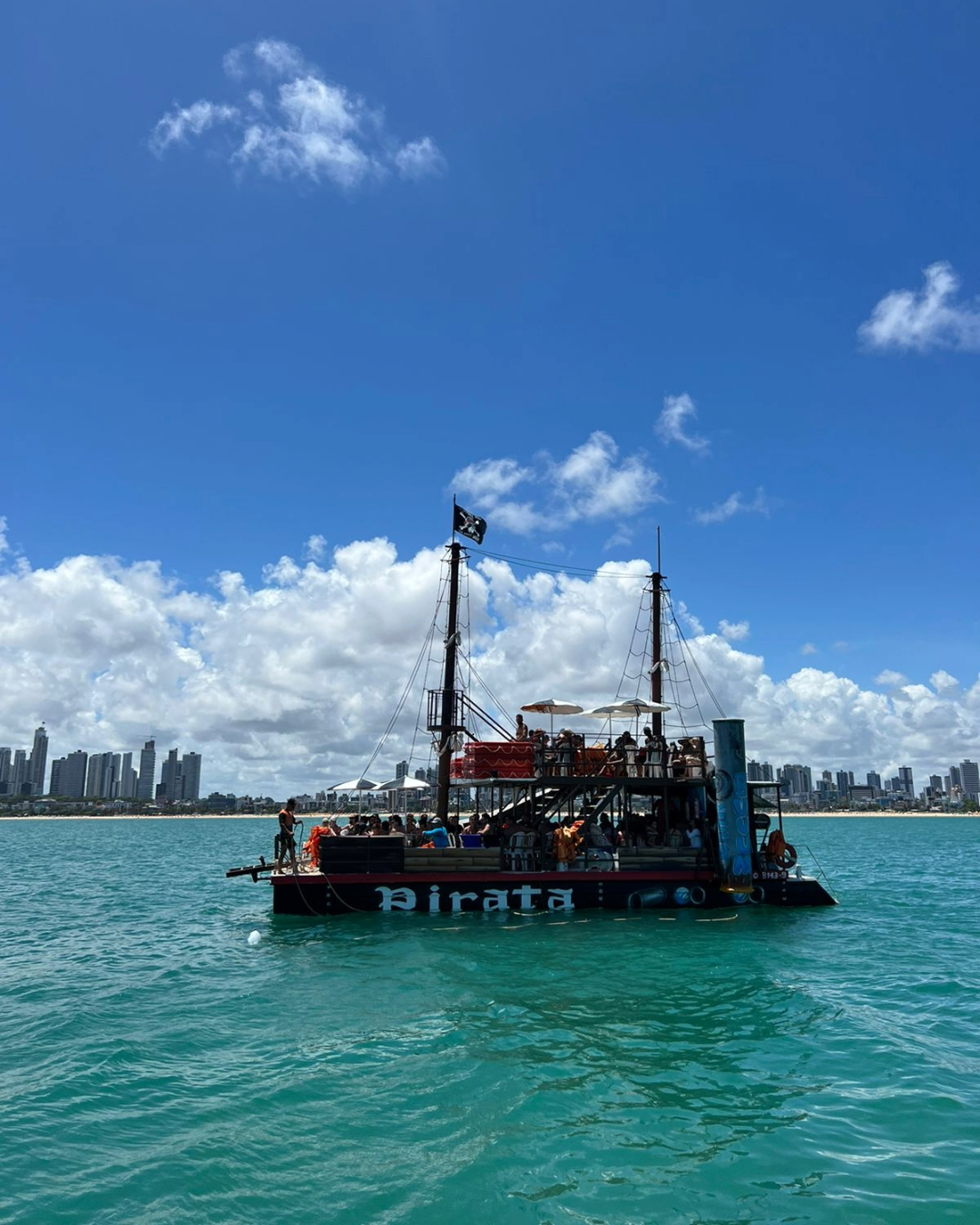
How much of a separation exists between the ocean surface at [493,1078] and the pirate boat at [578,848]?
2.08 m

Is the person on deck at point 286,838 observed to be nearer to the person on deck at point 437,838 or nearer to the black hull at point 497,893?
the black hull at point 497,893

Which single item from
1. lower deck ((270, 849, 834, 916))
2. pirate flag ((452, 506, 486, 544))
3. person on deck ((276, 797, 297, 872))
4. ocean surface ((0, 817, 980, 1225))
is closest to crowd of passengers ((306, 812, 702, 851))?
lower deck ((270, 849, 834, 916))

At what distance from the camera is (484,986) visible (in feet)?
55.6

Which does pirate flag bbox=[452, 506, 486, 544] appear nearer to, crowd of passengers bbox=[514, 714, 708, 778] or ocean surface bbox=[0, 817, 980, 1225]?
crowd of passengers bbox=[514, 714, 708, 778]

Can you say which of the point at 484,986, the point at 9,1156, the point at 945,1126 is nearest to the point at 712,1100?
the point at 945,1126

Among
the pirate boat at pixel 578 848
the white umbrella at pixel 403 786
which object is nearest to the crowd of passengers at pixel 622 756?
the pirate boat at pixel 578 848

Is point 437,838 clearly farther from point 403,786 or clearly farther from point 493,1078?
point 493,1078

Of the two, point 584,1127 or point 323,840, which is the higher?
point 323,840

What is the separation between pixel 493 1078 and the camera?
1155 cm

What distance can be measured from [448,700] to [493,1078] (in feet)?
63.4

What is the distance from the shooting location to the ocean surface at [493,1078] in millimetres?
8500

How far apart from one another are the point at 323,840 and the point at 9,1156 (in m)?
15.5

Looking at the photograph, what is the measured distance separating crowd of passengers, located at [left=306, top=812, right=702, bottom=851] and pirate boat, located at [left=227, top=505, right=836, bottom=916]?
63 millimetres

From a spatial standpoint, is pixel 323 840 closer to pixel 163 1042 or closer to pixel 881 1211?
pixel 163 1042
